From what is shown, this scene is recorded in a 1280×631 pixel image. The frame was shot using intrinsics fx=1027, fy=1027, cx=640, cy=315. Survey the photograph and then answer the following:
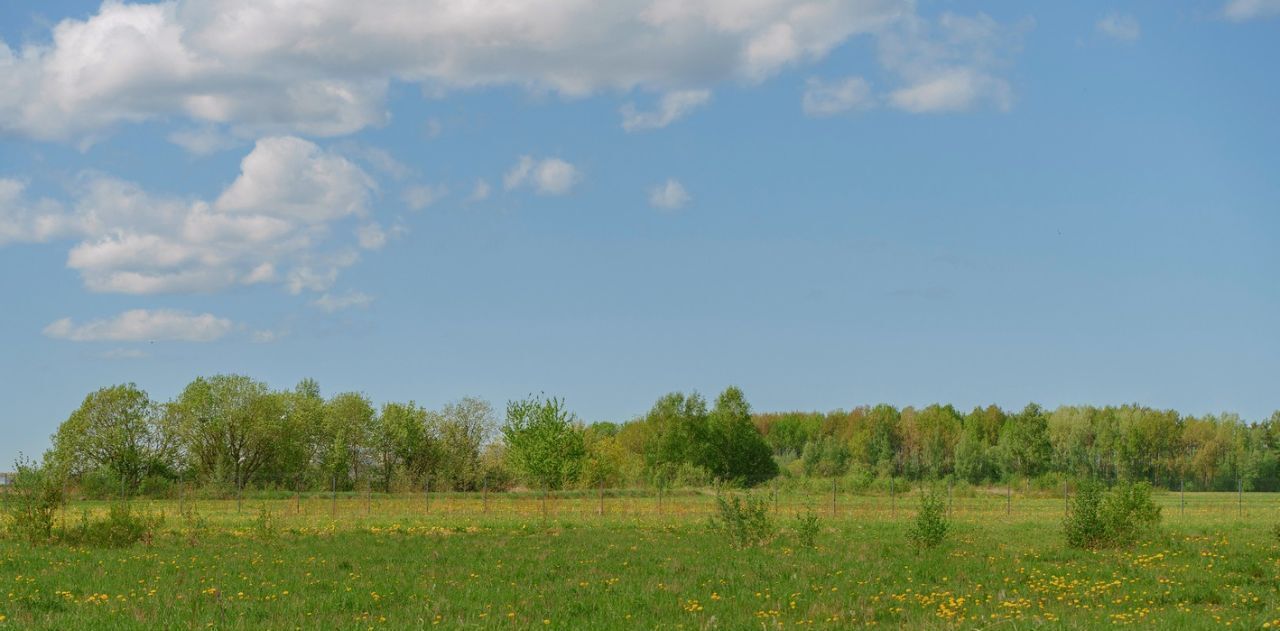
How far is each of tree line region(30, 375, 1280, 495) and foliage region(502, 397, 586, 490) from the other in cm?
8

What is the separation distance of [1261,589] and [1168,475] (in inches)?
4904

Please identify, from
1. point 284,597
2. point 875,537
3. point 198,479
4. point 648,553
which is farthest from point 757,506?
point 198,479

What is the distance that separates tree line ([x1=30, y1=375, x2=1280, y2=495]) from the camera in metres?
77.2

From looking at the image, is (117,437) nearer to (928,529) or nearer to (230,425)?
(230,425)

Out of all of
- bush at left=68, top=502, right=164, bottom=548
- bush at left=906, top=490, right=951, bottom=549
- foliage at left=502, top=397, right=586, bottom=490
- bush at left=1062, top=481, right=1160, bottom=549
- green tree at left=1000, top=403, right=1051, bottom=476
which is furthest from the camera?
green tree at left=1000, top=403, right=1051, bottom=476

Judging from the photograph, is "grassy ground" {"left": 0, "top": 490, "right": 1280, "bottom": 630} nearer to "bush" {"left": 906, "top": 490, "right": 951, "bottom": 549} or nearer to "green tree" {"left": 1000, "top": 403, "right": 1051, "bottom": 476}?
"bush" {"left": 906, "top": 490, "right": 951, "bottom": 549}

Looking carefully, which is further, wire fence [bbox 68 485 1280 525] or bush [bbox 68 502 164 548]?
wire fence [bbox 68 485 1280 525]

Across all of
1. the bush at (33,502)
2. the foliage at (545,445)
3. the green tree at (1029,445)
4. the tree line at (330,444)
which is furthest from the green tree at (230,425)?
the green tree at (1029,445)

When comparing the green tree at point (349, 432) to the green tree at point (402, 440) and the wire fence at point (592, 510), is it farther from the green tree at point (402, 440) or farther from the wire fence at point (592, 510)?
the wire fence at point (592, 510)

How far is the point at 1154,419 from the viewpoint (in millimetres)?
128875

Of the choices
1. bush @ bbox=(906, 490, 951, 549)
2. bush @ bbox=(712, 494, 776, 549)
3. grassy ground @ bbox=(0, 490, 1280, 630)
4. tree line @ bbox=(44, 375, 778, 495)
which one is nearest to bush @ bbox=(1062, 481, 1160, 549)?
grassy ground @ bbox=(0, 490, 1280, 630)

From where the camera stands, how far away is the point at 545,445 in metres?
58.2

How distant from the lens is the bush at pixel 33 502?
27.5 metres

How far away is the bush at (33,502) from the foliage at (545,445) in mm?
30928
